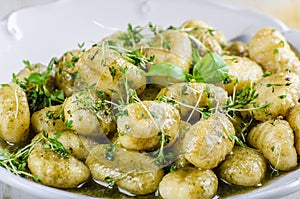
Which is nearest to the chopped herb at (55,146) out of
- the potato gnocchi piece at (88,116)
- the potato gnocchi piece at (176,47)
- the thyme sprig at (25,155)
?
the thyme sprig at (25,155)

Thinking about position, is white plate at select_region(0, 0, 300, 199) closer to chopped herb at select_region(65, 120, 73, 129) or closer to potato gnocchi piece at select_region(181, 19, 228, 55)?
potato gnocchi piece at select_region(181, 19, 228, 55)

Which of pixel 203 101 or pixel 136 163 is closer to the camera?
pixel 136 163

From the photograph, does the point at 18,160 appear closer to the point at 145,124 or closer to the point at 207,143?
the point at 145,124

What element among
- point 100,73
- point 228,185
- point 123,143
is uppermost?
point 100,73

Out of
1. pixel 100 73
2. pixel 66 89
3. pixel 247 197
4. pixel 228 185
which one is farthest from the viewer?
pixel 66 89

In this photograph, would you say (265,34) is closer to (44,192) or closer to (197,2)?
(197,2)

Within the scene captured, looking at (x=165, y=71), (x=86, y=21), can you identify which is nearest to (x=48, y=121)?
(x=165, y=71)

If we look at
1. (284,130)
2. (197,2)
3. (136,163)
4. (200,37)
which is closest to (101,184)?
(136,163)

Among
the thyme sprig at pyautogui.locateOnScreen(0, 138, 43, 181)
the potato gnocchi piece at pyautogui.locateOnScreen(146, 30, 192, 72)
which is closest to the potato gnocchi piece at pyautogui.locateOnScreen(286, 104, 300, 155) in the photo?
the potato gnocchi piece at pyautogui.locateOnScreen(146, 30, 192, 72)
